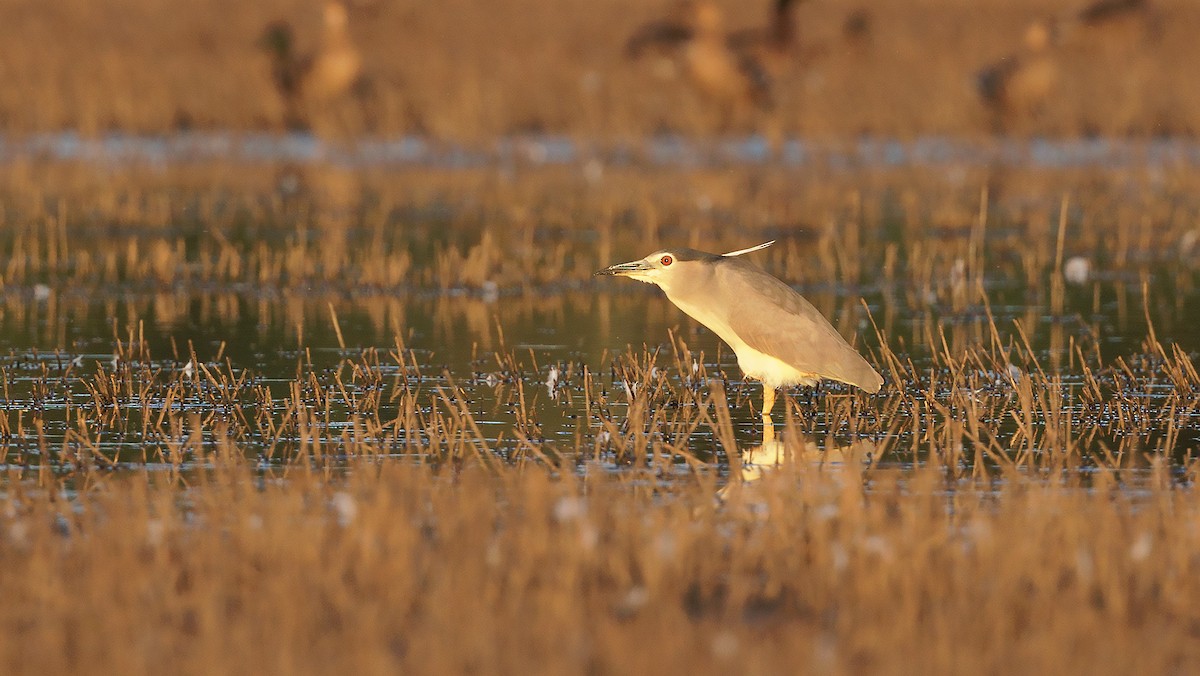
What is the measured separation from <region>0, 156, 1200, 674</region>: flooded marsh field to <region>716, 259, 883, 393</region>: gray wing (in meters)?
0.28

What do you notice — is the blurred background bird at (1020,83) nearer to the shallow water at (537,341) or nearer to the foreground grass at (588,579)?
the shallow water at (537,341)

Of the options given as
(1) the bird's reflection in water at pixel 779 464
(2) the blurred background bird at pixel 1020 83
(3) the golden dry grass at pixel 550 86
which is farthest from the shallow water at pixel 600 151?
(1) the bird's reflection in water at pixel 779 464

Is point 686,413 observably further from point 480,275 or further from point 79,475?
point 480,275

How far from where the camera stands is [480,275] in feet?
49.9

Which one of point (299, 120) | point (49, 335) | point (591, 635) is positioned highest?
point (299, 120)

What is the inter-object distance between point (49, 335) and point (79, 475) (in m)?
4.93

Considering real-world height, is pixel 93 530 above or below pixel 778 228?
below

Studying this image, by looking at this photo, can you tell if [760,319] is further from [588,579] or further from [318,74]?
[318,74]

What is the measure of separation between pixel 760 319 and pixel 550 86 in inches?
831

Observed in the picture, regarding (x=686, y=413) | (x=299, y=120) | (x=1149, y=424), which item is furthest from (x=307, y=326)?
(x=299, y=120)

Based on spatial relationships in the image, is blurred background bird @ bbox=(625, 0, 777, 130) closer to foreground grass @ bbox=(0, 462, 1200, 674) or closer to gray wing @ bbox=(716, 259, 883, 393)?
gray wing @ bbox=(716, 259, 883, 393)

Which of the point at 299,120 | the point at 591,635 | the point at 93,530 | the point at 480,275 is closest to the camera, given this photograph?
the point at 591,635

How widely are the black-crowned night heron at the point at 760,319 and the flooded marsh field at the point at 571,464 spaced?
0.82 feet

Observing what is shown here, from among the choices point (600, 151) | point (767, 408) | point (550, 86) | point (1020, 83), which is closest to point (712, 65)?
point (550, 86)
